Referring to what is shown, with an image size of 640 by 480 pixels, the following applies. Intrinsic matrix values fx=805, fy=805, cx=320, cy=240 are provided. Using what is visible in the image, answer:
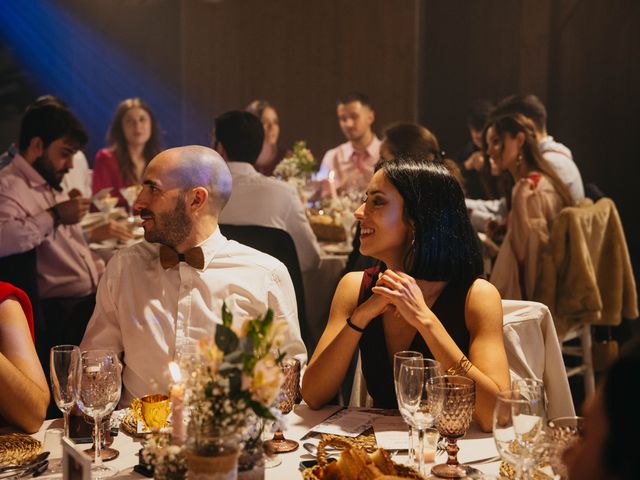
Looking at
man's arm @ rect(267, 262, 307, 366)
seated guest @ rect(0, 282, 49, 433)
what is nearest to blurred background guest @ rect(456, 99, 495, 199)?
man's arm @ rect(267, 262, 307, 366)

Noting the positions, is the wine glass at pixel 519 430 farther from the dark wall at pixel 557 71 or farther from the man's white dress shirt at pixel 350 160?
the dark wall at pixel 557 71

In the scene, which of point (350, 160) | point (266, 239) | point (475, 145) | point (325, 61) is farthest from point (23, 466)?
point (325, 61)

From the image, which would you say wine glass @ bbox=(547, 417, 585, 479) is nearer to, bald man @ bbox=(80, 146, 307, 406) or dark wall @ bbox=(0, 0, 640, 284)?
bald man @ bbox=(80, 146, 307, 406)

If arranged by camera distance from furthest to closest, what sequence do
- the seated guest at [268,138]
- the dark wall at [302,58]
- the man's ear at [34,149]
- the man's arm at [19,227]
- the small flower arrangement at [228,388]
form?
1. the dark wall at [302,58]
2. the seated guest at [268,138]
3. the man's ear at [34,149]
4. the man's arm at [19,227]
5. the small flower arrangement at [228,388]

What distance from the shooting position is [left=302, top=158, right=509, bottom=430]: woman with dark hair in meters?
2.14

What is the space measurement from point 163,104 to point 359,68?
7.51 ft

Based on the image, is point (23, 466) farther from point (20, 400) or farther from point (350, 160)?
point (350, 160)

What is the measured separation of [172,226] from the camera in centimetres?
247

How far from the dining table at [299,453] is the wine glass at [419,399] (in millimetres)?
95

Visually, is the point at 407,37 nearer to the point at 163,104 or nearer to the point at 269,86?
the point at 269,86

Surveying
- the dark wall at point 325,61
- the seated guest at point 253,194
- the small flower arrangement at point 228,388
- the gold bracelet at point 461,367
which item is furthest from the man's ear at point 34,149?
the dark wall at point 325,61

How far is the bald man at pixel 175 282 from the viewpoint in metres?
2.42

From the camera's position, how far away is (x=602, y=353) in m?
4.27

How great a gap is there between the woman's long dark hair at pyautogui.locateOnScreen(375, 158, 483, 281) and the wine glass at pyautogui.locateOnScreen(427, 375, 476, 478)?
603 mm
